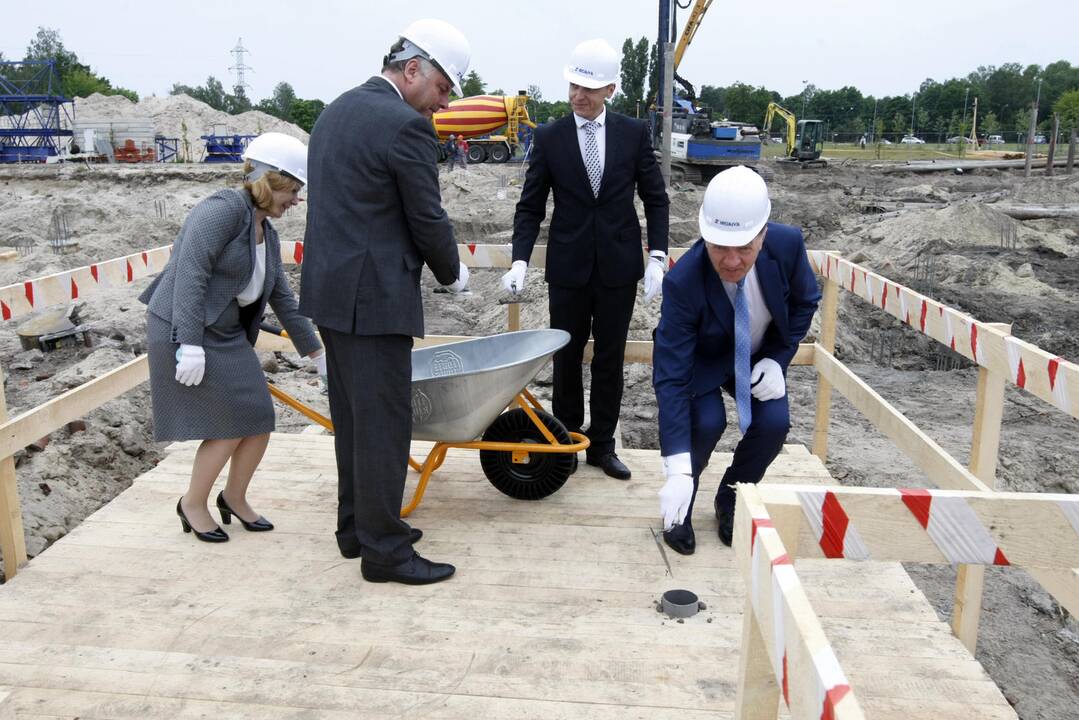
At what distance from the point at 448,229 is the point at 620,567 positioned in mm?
1359

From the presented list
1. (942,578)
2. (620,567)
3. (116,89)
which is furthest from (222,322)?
(116,89)

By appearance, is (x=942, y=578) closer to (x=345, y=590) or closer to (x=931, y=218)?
(x=345, y=590)

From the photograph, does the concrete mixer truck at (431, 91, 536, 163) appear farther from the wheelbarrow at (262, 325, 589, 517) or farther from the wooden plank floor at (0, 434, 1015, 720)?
the wooden plank floor at (0, 434, 1015, 720)

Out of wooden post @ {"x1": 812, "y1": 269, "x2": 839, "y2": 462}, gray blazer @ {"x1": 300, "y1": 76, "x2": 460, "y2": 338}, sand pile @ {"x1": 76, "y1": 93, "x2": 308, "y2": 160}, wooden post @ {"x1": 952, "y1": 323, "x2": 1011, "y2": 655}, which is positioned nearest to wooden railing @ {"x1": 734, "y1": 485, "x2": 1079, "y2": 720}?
wooden post @ {"x1": 952, "y1": 323, "x2": 1011, "y2": 655}

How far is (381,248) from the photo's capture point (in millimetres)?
3014

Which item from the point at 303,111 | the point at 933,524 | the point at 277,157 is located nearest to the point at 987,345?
the point at 933,524

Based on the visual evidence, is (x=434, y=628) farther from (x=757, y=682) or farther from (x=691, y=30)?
(x=691, y=30)

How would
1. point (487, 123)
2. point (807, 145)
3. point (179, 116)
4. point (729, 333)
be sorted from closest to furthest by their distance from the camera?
point (729, 333) < point (487, 123) < point (807, 145) < point (179, 116)

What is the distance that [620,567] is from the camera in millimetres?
3396

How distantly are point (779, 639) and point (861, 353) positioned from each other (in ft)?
28.6

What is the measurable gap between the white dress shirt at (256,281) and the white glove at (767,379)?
72.0 inches

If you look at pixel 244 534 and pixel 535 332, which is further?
pixel 535 332

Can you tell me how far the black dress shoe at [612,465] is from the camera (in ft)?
13.9

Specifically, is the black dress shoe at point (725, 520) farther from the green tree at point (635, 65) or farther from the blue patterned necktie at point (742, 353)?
the green tree at point (635, 65)
